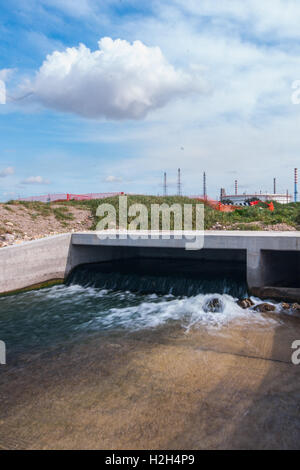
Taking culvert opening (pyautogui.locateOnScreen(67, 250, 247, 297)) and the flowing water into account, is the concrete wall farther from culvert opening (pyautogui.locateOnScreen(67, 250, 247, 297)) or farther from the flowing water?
culvert opening (pyautogui.locateOnScreen(67, 250, 247, 297))

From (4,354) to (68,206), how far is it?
17049mm

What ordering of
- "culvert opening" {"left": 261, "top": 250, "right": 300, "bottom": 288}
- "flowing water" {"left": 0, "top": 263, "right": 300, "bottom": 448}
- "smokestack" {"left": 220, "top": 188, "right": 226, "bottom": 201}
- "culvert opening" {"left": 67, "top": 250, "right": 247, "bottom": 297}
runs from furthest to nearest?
"smokestack" {"left": 220, "top": 188, "right": 226, "bottom": 201}, "culvert opening" {"left": 67, "top": 250, "right": 247, "bottom": 297}, "culvert opening" {"left": 261, "top": 250, "right": 300, "bottom": 288}, "flowing water" {"left": 0, "top": 263, "right": 300, "bottom": 448}

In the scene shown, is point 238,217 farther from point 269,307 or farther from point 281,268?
point 269,307

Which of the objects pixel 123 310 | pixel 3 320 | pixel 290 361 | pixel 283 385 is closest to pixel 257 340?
pixel 290 361

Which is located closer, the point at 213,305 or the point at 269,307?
the point at 269,307

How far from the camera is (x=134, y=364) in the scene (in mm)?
6113

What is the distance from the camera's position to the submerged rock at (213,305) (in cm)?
944

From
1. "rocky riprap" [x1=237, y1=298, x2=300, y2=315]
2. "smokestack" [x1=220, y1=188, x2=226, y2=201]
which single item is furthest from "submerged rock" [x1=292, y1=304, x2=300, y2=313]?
"smokestack" [x1=220, y1=188, x2=226, y2=201]

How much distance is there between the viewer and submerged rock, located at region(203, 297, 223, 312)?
9.44 meters

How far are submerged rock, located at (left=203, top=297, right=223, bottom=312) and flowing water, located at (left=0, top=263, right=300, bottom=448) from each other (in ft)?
0.10

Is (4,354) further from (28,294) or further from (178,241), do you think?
(178,241)

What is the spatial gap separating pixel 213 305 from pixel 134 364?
4148 mm

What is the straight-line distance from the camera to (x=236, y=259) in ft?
49.6

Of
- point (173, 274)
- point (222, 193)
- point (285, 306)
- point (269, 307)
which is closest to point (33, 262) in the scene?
point (173, 274)
